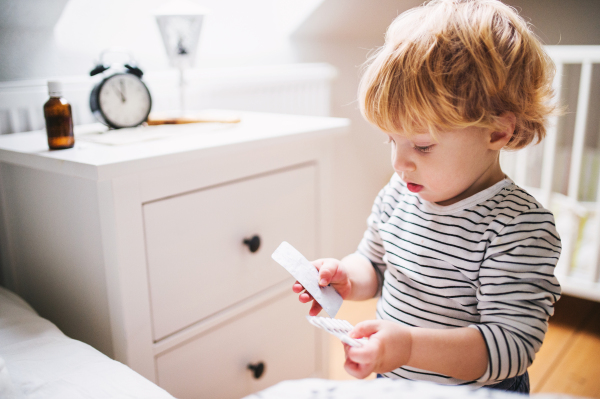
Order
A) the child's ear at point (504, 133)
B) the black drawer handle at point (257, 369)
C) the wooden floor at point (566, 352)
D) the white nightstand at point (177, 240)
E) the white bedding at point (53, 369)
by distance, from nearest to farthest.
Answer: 1. the white bedding at point (53, 369)
2. the child's ear at point (504, 133)
3. the white nightstand at point (177, 240)
4. the black drawer handle at point (257, 369)
5. the wooden floor at point (566, 352)

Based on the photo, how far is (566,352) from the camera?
4.97ft

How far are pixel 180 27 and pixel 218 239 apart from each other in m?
0.50

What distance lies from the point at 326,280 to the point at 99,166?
336 millimetres

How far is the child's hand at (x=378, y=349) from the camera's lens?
53 centimetres

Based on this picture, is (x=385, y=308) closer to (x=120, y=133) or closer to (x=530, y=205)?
(x=530, y=205)

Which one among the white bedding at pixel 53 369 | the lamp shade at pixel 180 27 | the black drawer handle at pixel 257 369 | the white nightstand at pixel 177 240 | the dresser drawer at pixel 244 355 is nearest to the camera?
the white bedding at pixel 53 369

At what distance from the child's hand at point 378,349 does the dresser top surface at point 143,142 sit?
382mm

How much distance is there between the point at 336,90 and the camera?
185cm

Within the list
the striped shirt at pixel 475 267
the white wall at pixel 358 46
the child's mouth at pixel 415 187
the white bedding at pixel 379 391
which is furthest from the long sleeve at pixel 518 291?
the white wall at pixel 358 46

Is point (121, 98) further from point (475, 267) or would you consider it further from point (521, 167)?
point (521, 167)

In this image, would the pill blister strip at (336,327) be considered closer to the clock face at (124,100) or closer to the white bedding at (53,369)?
the white bedding at (53,369)

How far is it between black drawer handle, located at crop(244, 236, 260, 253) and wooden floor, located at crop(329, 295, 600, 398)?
0.45 meters

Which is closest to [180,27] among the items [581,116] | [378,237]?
[378,237]

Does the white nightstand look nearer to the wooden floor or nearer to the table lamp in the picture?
the table lamp
